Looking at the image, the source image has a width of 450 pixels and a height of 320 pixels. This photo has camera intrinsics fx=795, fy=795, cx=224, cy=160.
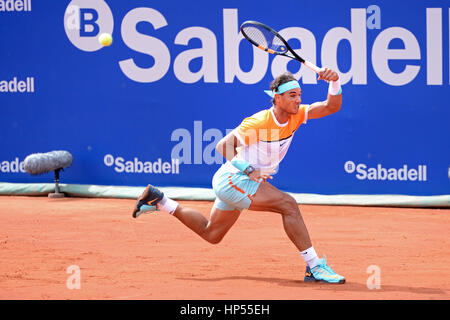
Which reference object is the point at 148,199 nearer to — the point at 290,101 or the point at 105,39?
the point at 290,101

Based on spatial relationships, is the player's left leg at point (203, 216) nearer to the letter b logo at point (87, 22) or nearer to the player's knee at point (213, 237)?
the player's knee at point (213, 237)

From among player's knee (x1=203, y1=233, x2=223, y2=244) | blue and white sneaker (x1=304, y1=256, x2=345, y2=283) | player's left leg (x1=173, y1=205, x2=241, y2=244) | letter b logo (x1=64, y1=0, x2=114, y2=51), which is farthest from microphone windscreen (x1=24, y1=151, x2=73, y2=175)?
blue and white sneaker (x1=304, y1=256, x2=345, y2=283)

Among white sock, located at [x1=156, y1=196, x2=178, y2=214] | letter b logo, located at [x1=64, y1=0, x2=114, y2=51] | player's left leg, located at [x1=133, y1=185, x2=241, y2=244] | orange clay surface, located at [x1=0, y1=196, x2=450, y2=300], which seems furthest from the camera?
letter b logo, located at [x1=64, y1=0, x2=114, y2=51]

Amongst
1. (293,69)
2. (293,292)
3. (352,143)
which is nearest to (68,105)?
(293,69)

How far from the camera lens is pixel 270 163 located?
5438mm

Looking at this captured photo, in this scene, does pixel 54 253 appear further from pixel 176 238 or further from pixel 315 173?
pixel 315 173

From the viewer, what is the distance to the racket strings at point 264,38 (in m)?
5.98

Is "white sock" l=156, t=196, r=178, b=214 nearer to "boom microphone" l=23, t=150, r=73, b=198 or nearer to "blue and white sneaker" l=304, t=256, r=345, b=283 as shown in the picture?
"blue and white sneaker" l=304, t=256, r=345, b=283

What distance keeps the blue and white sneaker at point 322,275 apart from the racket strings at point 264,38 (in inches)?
67.3

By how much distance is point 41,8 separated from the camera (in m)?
9.57

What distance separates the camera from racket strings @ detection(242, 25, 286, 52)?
19.6 ft

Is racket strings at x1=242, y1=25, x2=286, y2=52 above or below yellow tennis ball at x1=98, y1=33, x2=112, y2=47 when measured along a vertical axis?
below

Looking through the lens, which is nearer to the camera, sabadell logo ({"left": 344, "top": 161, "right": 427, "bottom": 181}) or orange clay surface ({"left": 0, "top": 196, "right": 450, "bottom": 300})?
orange clay surface ({"left": 0, "top": 196, "right": 450, "bottom": 300})

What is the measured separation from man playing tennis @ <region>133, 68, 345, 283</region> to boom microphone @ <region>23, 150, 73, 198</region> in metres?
4.00
